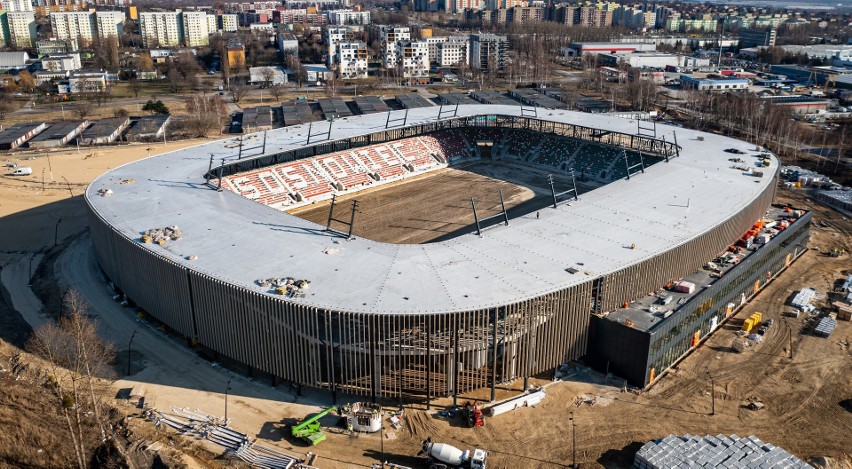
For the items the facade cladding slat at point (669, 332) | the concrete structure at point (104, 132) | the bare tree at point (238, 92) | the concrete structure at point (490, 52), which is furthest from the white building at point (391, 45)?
the facade cladding slat at point (669, 332)

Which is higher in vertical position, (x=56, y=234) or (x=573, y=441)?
(x=56, y=234)

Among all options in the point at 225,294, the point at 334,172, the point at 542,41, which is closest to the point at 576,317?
the point at 225,294

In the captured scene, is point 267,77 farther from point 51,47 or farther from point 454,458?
point 454,458

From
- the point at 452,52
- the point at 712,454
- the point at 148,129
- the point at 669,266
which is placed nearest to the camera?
the point at 712,454

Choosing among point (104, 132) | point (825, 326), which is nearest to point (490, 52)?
point (104, 132)

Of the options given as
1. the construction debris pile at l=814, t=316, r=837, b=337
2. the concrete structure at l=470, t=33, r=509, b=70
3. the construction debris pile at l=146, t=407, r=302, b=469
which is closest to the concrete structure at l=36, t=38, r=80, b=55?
the concrete structure at l=470, t=33, r=509, b=70

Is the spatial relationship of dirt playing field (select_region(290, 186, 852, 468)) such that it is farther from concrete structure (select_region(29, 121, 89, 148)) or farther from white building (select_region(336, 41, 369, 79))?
white building (select_region(336, 41, 369, 79))
